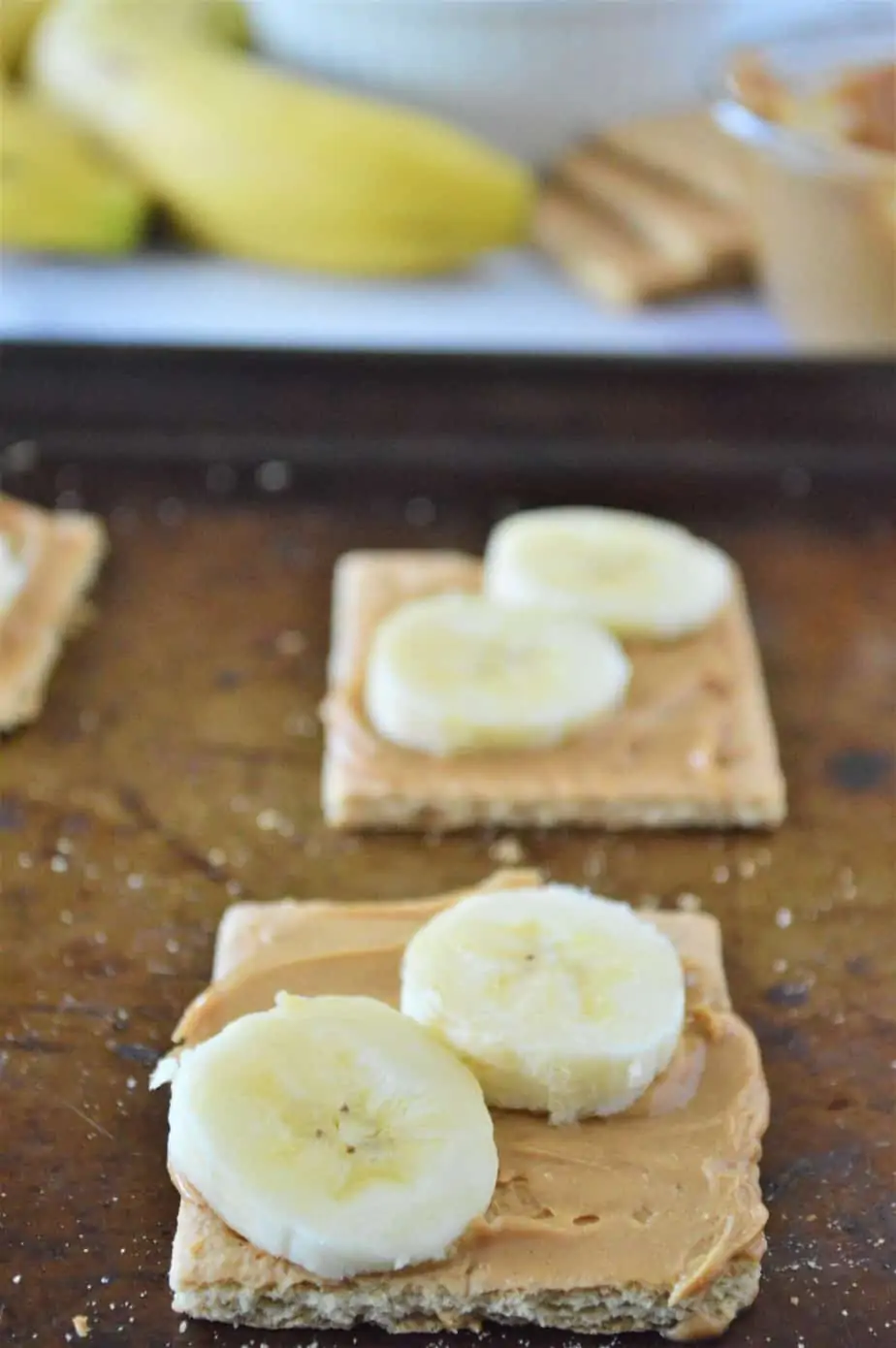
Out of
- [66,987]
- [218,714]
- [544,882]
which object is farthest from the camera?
[218,714]

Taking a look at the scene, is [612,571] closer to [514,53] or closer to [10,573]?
[10,573]

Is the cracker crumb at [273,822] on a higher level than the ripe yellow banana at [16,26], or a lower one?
lower

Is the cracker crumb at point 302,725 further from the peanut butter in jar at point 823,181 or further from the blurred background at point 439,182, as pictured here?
the peanut butter in jar at point 823,181

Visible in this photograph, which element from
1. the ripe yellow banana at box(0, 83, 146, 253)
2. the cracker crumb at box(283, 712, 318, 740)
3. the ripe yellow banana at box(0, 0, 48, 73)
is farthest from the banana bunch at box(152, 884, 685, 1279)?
the ripe yellow banana at box(0, 0, 48, 73)

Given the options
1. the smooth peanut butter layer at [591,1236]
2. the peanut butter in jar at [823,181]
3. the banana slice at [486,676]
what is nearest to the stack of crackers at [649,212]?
the peanut butter in jar at [823,181]

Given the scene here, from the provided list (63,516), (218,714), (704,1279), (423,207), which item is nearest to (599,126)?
(423,207)

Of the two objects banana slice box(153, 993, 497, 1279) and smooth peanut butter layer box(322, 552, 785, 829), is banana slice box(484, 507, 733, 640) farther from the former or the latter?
banana slice box(153, 993, 497, 1279)

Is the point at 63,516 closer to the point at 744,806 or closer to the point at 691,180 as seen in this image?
the point at 744,806
